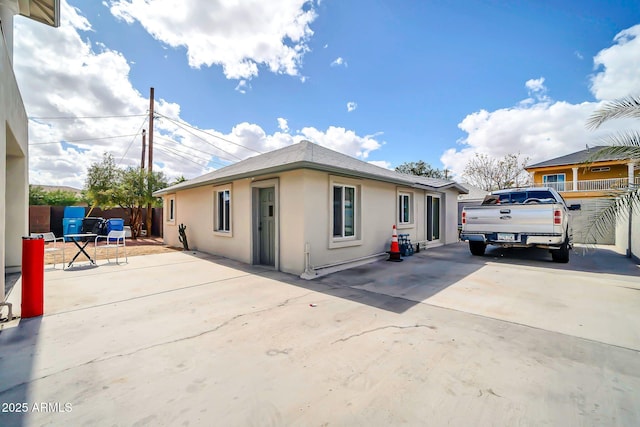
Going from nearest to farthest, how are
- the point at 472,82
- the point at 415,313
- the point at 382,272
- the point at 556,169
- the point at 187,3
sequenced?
1. the point at 415,313
2. the point at 382,272
3. the point at 187,3
4. the point at 472,82
5. the point at 556,169

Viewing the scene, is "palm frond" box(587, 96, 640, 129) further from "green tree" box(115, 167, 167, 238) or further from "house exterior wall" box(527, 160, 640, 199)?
"green tree" box(115, 167, 167, 238)

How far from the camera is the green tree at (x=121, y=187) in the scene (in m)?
16.3

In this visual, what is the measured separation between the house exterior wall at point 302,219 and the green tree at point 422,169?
26.9 m

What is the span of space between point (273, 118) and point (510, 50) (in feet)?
38.4

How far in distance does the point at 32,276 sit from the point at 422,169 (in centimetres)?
3831

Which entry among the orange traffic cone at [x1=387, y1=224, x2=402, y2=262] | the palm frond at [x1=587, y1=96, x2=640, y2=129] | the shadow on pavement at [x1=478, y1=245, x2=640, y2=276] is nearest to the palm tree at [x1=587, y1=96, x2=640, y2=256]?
the palm frond at [x1=587, y1=96, x2=640, y2=129]

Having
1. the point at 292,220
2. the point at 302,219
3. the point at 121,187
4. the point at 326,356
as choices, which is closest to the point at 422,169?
the point at 121,187

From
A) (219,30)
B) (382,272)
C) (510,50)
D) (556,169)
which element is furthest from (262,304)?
(556,169)

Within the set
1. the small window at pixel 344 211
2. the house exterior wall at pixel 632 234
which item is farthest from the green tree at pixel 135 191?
the house exterior wall at pixel 632 234

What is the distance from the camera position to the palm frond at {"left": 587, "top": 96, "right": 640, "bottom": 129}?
4.90 meters

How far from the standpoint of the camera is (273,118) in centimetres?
1584

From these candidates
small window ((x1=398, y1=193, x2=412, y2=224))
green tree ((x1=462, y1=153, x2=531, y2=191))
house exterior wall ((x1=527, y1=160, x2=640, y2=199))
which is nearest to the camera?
small window ((x1=398, y1=193, x2=412, y2=224))

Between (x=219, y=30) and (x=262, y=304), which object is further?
(x=219, y=30)

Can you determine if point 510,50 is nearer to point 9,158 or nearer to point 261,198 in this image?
point 261,198
